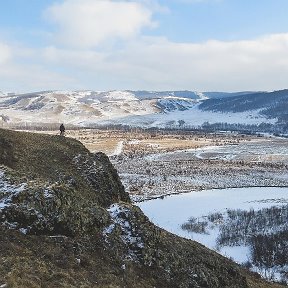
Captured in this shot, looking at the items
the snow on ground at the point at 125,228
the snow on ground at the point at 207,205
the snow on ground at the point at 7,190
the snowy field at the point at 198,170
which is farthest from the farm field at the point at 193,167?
the snow on ground at the point at 7,190

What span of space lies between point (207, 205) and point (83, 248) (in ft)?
171

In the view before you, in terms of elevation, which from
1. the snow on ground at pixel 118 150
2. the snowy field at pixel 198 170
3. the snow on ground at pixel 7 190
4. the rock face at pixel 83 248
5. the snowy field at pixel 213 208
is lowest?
the snowy field at pixel 213 208

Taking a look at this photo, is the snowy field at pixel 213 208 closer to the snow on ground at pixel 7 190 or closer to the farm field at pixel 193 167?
the farm field at pixel 193 167

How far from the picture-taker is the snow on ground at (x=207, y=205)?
52.2m

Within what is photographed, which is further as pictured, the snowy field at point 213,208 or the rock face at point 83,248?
the snowy field at point 213,208

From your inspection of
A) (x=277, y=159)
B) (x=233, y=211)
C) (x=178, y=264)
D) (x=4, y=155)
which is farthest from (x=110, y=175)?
(x=277, y=159)

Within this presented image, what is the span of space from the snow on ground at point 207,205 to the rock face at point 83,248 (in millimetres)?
27525

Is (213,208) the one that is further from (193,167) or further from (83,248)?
(83,248)

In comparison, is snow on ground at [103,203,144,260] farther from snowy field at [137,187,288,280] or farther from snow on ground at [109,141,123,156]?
snow on ground at [109,141,123,156]

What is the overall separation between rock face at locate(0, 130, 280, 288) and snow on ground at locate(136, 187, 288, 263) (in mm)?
27525

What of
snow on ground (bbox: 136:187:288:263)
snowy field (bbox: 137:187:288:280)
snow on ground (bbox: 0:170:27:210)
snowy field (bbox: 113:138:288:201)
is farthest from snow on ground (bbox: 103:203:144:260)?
snowy field (bbox: 113:138:288:201)

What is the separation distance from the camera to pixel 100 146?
152 metres

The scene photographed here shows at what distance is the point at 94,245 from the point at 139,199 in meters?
54.3

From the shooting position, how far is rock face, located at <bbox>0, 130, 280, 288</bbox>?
1506 cm
